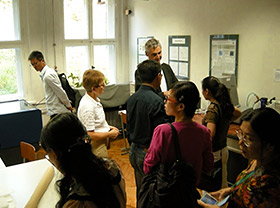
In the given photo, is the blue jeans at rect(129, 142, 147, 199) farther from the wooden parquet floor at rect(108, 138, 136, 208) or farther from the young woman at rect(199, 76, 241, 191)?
the wooden parquet floor at rect(108, 138, 136, 208)

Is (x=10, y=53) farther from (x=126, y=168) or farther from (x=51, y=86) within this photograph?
(x=126, y=168)

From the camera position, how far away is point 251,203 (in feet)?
4.25

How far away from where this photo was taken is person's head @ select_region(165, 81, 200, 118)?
1.78 metres

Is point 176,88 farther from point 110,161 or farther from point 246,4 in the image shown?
point 246,4

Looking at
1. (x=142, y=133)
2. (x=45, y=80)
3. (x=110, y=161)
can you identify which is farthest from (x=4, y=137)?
(x=110, y=161)

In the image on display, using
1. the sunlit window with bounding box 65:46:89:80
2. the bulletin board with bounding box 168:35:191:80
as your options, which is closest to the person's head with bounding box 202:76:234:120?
the bulletin board with bounding box 168:35:191:80

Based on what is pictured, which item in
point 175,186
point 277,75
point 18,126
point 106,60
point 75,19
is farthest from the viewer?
point 106,60

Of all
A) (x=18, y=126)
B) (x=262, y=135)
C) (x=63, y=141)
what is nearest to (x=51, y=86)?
(x=18, y=126)

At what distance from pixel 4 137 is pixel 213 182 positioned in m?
2.82

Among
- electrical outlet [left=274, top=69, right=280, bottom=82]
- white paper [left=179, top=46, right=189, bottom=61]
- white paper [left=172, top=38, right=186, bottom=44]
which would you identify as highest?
white paper [left=172, top=38, right=186, bottom=44]

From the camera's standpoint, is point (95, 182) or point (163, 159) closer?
point (95, 182)

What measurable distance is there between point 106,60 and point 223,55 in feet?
9.55

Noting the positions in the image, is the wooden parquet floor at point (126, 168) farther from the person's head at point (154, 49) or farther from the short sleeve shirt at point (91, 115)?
the person's head at point (154, 49)

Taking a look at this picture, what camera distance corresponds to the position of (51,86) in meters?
4.37
